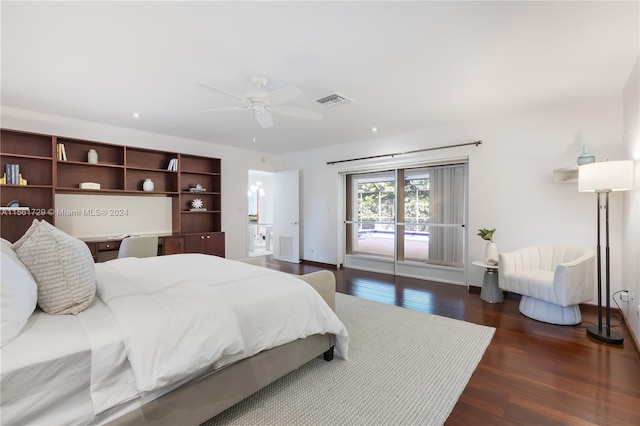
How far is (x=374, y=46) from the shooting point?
7.53ft

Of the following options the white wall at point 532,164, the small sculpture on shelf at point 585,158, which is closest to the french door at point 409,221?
the white wall at point 532,164

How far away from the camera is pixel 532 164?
3838 mm

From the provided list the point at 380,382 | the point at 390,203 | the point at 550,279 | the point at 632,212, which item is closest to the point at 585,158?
the point at 632,212

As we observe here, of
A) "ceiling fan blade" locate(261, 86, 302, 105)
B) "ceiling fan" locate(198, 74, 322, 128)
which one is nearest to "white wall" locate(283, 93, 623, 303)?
"ceiling fan" locate(198, 74, 322, 128)

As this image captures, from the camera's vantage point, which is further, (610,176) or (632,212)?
(632,212)

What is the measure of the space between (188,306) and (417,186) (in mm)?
4553

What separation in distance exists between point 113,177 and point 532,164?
19.9 feet

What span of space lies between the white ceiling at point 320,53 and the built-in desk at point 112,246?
1.75m

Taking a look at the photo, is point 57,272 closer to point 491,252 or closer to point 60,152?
point 60,152

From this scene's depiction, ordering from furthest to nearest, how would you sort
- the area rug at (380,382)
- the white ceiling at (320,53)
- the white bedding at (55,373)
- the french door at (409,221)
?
1. the french door at (409,221)
2. the white ceiling at (320,53)
3. the area rug at (380,382)
4. the white bedding at (55,373)

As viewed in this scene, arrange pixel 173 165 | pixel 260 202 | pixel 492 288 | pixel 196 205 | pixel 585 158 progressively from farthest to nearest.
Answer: pixel 260 202, pixel 196 205, pixel 173 165, pixel 492 288, pixel 585 158

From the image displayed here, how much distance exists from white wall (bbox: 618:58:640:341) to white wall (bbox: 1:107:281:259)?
5.60 meters

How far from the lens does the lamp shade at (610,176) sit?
2.54 metres

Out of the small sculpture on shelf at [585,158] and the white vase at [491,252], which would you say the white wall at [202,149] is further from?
the small sculpture on shelf at [585,158]
